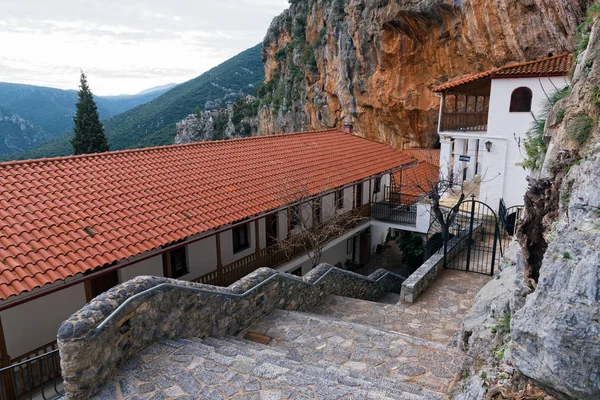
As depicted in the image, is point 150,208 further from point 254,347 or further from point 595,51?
point 595,51

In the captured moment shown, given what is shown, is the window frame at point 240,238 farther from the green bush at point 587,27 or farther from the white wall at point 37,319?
the green bush at point 587,27

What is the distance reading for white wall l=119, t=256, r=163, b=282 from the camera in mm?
9102

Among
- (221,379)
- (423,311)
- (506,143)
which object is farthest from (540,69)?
(221,379)

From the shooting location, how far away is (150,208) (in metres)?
9.32

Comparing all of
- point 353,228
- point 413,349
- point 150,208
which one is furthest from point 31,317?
point 353,228

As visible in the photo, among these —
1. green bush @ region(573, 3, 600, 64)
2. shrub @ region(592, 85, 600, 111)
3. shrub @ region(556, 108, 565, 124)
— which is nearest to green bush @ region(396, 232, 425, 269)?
green bush @ region(573, 3, 600, 64)

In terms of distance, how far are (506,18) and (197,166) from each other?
53.6 ft

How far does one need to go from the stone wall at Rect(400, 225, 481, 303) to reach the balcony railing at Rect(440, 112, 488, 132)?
24.8 ft

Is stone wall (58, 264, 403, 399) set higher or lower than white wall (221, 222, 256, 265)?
higher

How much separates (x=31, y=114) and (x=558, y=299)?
554ft

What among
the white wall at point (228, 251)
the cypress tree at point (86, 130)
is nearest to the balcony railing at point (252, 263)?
the white wall at point (228, 251)

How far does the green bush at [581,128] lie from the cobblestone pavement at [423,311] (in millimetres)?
4582

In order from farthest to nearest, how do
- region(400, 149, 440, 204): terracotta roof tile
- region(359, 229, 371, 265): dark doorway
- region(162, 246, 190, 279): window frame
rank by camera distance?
region(400, 149, 440, 204): terracotta roof tile
region(359, 229, 371, 265): dark doorway
region(162, 246, 190, 279): window frame

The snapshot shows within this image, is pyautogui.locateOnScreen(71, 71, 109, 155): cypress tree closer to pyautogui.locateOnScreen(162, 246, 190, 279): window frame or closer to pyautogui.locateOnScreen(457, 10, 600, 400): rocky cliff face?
pyautogui.locateOnScreen(162, 246, 190, 279): window frame
